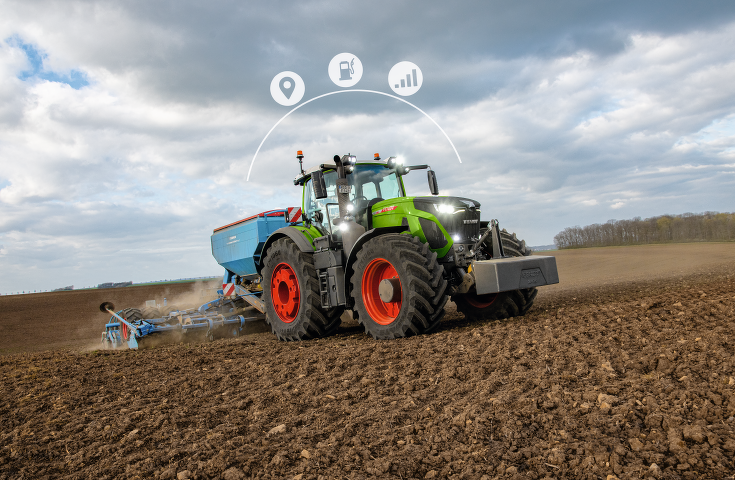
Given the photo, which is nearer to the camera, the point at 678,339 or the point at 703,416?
the point at 703,416

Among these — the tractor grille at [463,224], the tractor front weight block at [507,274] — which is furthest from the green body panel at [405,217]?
the tractor front weight block at [507,274]

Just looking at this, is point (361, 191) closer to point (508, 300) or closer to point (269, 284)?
point (269, 284)

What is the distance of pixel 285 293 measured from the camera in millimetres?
8430

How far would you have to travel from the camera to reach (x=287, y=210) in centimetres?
902

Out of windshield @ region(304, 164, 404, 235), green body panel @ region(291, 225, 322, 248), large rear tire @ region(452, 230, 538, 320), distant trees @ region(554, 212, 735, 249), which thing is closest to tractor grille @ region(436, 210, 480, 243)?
large rear tire @ region(452, 230, 538, 320)

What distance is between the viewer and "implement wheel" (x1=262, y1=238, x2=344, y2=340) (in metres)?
7.52

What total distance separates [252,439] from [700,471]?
2677 millimetres

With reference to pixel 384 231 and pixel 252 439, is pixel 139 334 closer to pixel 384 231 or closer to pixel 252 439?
pixel 384 231

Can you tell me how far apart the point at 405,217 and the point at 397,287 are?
1043mm

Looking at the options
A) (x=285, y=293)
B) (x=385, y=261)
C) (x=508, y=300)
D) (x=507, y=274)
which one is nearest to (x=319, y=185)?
(x=385, y=261)

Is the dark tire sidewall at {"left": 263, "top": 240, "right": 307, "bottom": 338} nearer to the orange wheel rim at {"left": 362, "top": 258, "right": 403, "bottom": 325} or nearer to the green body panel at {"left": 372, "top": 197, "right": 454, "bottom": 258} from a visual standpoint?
the orange wheel rim at {"left": 362, "top": 258, "right": 403, "bottom": 325}

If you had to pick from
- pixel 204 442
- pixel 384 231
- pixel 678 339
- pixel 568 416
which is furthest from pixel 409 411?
pixel 384 231

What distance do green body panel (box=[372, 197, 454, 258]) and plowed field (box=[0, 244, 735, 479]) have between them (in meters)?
1.31

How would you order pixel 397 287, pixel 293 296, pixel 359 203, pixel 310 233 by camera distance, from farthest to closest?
pixel 293 296, pixel 310 233, pixel 359 203, pixel 397 287
